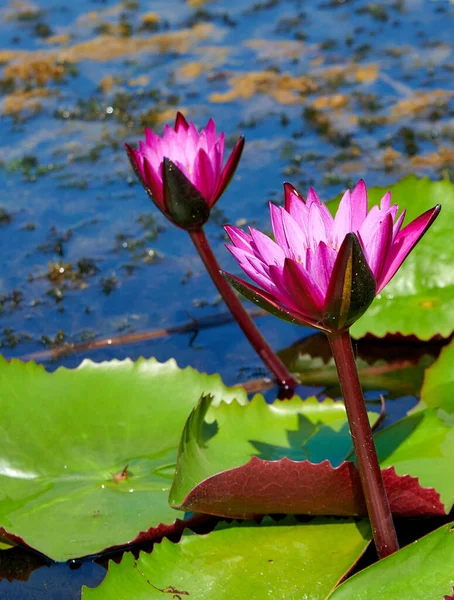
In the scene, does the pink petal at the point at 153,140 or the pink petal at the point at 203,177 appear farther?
the pink petal at the point at 153,140

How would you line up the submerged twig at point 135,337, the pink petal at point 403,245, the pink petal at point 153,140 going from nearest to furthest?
the pink petal at point 403,245, the pink petal at point 153,140, the submerged twig at point 135,337

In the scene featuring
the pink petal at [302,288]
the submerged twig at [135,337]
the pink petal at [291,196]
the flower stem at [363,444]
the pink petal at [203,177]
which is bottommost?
the submerged twig at [135,337]

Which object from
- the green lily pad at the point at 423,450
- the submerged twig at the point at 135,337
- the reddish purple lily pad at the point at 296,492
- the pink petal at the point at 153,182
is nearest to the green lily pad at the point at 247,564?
the reddish purple lily pad at the point at 296,492

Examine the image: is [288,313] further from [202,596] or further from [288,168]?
[288,168]

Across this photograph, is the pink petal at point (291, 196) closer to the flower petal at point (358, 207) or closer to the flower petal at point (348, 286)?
the flower petal at point (358, 207)

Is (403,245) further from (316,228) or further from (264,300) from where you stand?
(264,300)
